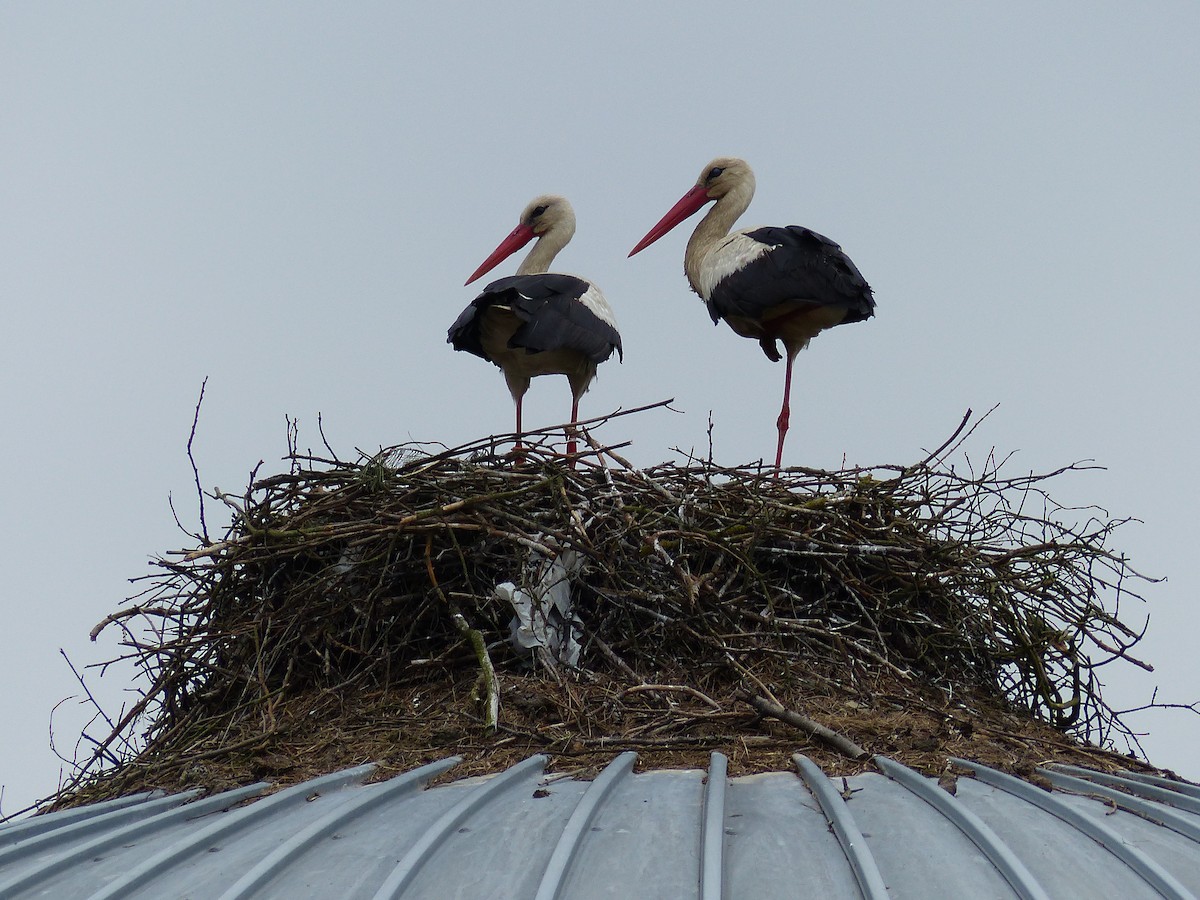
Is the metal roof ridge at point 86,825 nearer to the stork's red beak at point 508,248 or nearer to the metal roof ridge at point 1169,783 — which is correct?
the metal roof ridge at point 1169,783

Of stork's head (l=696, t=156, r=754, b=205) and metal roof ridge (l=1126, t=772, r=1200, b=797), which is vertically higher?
stork's head (l=696, t=156, r=754, b=205)

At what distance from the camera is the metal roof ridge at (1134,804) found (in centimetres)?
348

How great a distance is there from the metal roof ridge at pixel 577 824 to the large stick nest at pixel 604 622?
216mm

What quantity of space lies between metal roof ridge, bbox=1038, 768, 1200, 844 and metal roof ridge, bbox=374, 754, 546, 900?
4.77 feet

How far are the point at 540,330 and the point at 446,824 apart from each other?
3733 millimetres

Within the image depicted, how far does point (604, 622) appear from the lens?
4.55 meters

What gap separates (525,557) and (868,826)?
1640 mm

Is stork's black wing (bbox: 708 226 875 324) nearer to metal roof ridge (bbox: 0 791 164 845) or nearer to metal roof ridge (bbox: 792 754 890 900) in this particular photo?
metal roof ridge (bbox: 792 754 890 900)

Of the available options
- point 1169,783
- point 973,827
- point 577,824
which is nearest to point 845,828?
point 973,827

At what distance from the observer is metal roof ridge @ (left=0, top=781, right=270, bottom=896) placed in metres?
3.22

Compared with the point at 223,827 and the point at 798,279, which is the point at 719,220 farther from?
the point at 223,827

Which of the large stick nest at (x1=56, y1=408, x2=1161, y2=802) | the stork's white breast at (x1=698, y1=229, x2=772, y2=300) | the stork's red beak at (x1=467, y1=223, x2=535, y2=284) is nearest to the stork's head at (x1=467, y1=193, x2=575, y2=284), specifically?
the stork's red beak at (x1=467, y1=223, x2=535, y2=284)

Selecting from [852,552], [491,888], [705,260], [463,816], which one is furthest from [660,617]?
[705,260]

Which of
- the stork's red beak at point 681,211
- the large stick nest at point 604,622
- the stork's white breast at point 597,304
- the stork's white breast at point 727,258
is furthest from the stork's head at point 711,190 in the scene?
the large stick nest at point 604,622
